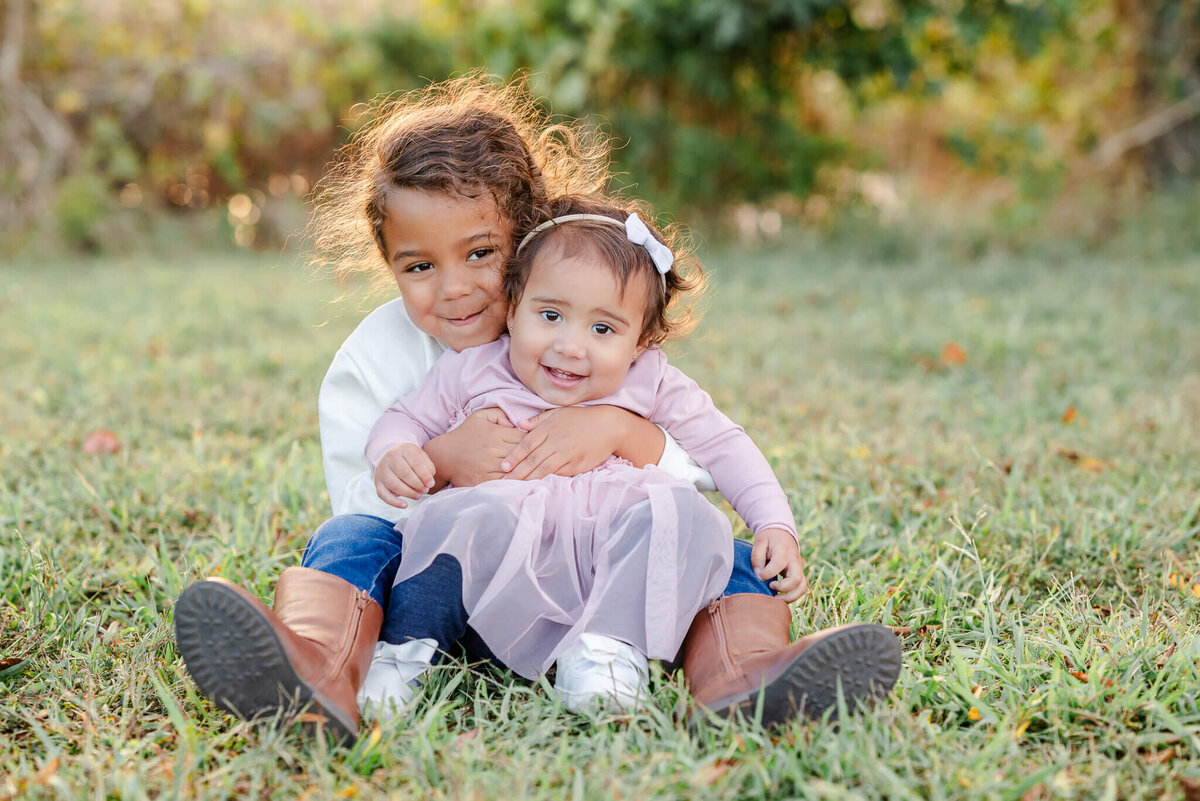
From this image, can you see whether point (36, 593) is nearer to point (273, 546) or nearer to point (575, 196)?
point (273, 546)

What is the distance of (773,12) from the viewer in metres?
6.48

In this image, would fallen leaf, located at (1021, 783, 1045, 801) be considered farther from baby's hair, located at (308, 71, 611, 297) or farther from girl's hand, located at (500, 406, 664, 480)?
baby's hair, located at (308, 71, 611, 297)

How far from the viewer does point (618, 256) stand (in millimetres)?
1822

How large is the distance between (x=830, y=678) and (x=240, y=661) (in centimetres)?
86

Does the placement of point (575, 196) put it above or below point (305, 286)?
above

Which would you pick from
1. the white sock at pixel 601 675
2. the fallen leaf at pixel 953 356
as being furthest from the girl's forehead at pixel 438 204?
the fallen leaf at pixel 953 356

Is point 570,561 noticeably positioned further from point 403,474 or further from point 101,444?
point 101,444

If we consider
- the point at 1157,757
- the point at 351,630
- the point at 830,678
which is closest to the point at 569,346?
the point at 351,630

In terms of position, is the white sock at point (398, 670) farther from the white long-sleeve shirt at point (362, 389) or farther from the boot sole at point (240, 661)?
the white long-sleeve shirt at point (362, 389)

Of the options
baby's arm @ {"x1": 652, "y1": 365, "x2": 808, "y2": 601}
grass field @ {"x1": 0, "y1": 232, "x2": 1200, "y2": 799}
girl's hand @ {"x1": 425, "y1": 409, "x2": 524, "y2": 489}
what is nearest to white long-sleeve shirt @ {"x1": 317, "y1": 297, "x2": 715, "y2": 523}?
girl's hand @ {"x1": 425, "y1": 409, "x2": 524, "y2": 489}

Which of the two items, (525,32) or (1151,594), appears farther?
(525,32)

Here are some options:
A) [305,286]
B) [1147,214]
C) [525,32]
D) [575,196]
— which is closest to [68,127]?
[305,286]

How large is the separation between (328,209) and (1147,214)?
6480mm

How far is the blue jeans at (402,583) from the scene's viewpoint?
5.64 ft
